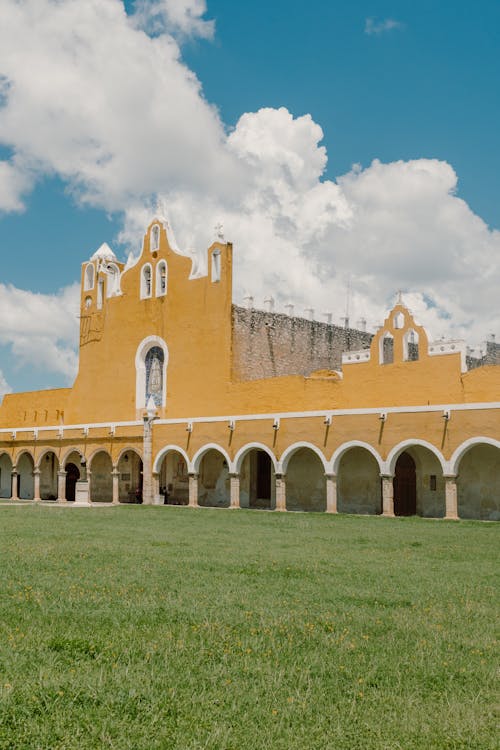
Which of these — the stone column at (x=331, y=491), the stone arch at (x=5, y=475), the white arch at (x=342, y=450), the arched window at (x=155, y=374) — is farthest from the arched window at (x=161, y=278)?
the stone arch at (x=5, y=475)

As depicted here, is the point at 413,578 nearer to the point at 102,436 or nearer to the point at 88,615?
the point at 88,615

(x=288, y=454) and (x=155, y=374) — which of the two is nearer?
(x=288, y=454)

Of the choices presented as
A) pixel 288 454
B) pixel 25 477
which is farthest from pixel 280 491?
pixel 25 477

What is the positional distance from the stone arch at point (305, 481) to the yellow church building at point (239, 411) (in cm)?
5

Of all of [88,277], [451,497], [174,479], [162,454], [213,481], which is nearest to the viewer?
[451,497]

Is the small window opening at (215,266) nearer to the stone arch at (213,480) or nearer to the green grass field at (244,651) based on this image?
the stone arch at (213,480)

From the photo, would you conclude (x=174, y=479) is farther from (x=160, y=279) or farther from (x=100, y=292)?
(x=100, y=292)

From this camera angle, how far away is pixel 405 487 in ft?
82.6

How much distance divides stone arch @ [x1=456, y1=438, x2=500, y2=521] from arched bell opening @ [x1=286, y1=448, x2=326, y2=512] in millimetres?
4996

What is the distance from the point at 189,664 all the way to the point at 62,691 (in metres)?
0.94

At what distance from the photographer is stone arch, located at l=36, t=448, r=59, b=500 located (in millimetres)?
37125

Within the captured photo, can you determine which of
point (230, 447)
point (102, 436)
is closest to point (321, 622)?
point (230, 447)

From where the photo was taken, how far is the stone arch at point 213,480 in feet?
96.9

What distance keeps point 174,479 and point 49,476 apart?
9074mm
